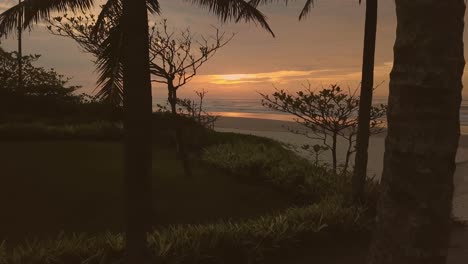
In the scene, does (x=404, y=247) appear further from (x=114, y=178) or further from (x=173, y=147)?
(x=173, y=147)

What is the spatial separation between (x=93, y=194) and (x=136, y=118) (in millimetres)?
6742

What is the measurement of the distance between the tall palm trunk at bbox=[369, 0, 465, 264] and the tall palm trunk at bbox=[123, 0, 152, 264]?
2.89 meters

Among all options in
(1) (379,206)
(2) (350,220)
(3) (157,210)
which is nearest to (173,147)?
(3) (157,210)

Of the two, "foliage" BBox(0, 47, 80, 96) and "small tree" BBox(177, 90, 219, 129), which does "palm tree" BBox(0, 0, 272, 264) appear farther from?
"foliage" BBox(0, 47, 80, 96)

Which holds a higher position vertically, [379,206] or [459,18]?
[459,18]

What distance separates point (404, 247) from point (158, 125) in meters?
17.8

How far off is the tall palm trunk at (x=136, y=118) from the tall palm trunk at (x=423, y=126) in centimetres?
289

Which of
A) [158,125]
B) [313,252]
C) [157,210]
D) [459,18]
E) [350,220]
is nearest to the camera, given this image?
[459,18]

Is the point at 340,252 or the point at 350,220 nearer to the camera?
the point at 340,252

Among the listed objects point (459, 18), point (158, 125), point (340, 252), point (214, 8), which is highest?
point (214, 8)

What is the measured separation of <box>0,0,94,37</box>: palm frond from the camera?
6230 mm

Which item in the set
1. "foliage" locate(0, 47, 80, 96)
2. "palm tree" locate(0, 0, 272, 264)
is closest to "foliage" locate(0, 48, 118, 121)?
"foliage" locate(0, 47, 80, 96)

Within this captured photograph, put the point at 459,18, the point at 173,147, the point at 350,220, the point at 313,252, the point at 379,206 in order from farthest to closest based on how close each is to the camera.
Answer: the point at 173,147
the point at 350,220
the point at 313,252
the point at 379,206
the point at 459,18

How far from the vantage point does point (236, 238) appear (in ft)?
24.2
